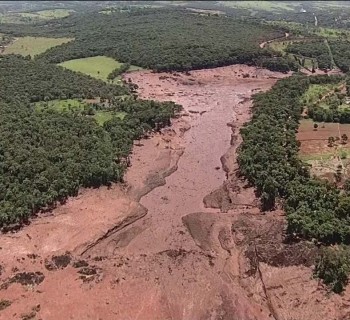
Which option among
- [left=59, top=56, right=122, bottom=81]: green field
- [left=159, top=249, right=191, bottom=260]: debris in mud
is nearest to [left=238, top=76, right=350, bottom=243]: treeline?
[left=159, top=249, right=191, bottom=260]: debris in mud

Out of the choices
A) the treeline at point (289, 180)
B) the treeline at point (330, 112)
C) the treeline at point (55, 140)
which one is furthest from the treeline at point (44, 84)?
the treeline at point (330, 112)

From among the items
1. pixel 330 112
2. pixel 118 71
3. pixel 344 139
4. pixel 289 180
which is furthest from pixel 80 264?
pixel 118 71

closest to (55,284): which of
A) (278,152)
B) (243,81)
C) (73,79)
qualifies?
(278,152)

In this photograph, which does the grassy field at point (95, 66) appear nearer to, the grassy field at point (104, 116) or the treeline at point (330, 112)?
the grassy field at point (104, 116)

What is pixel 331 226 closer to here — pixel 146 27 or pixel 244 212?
pixel 244 212

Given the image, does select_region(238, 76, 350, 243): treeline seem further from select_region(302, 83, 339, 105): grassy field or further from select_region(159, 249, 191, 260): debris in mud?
select_region(159, 249, 191, 260): debris in mud

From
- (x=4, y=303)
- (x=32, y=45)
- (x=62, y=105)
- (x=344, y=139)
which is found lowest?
(x=4, y=303)

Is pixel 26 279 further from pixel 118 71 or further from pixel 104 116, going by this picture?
pixel 118 71
